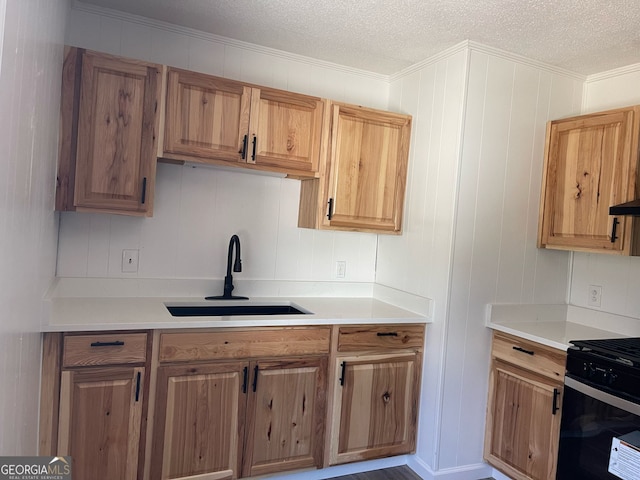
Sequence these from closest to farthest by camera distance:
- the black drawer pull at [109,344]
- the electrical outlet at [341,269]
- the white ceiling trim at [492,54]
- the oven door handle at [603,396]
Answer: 1. the oven door handle at [603,396]
2. the black drawer pull at [109,344]
3. the white ceiling trim at [492,54]
4. the electrical outlet at [341,269]

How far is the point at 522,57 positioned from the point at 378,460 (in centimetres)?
240

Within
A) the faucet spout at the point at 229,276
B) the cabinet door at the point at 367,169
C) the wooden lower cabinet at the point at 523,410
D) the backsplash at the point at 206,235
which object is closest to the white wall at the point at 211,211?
the backsplash at the point at 206,235

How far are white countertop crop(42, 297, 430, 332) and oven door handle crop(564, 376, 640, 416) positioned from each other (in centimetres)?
75

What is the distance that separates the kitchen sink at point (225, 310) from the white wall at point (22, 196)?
901mm

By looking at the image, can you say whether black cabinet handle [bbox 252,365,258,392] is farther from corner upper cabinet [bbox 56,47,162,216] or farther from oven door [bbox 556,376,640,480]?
oven door [bbox 556,376,640,480]

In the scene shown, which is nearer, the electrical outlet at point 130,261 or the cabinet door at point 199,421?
the cabinet door at point 199,421

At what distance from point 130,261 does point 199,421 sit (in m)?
0.94

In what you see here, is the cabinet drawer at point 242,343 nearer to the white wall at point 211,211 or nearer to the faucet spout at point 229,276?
the faucet spout at point 229,276

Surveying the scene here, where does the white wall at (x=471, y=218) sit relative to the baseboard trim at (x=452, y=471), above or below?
above

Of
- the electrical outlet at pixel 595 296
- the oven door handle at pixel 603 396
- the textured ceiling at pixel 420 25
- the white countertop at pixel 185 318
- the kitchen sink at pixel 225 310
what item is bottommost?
the oven door handle at pixel 603 396

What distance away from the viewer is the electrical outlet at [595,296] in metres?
2.66

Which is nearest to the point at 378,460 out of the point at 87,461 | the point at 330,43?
the point at 87,461

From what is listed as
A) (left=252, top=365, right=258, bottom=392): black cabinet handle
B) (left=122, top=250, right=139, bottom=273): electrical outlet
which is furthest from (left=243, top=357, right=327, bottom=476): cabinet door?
(left=122, top=250, right=139, bottom=273): electrical outlet

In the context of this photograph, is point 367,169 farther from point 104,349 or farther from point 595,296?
point 104,349
